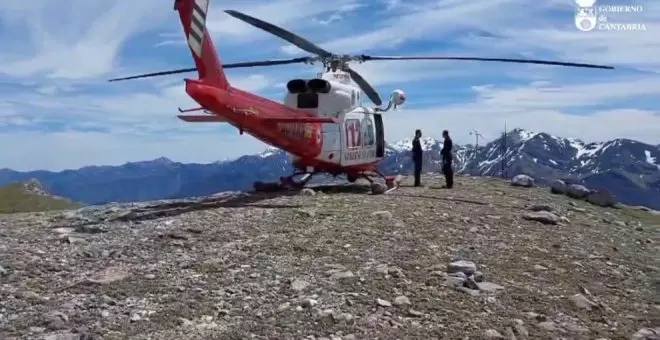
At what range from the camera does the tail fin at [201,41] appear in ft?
47.1

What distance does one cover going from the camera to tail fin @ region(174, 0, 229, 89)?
47.1ft

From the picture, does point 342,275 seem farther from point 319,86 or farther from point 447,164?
point 447,164

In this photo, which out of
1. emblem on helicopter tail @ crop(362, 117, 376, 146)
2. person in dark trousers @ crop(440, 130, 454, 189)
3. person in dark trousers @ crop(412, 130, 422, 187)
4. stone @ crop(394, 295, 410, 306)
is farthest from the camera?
emblem on helicopter tail @ crop(362, 117, 376, 146)

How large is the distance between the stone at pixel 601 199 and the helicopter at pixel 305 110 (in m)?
6.56

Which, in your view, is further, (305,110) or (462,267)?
(305,110)

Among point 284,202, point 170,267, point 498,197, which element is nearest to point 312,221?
point 284,202

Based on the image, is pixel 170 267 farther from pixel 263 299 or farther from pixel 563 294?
pixel 563 294

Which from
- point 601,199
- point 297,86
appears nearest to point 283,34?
point 297,86

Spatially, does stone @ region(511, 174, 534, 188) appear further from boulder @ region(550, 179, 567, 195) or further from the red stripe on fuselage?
the red stripe on fuselage

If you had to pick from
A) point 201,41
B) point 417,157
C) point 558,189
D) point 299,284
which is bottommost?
point 299,284

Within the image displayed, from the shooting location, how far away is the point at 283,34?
66.9 ft

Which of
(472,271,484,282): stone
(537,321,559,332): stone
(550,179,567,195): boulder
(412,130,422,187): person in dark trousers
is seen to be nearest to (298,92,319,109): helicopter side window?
(412,130,422,187): person in dark trousers

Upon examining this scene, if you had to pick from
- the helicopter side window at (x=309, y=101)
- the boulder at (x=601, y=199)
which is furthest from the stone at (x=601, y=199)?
the helicopter side window at (x=309, y=101)

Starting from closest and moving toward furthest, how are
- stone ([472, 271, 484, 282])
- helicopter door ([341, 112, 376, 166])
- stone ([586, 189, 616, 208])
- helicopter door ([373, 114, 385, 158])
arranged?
1. stone ([472, 271, 484, 282])
2. helicopter door ([341, 112, 376, 166])
3. stone ([586, 189, 616, 208])
4. helicopter door ([373, 114, 385, 158])
